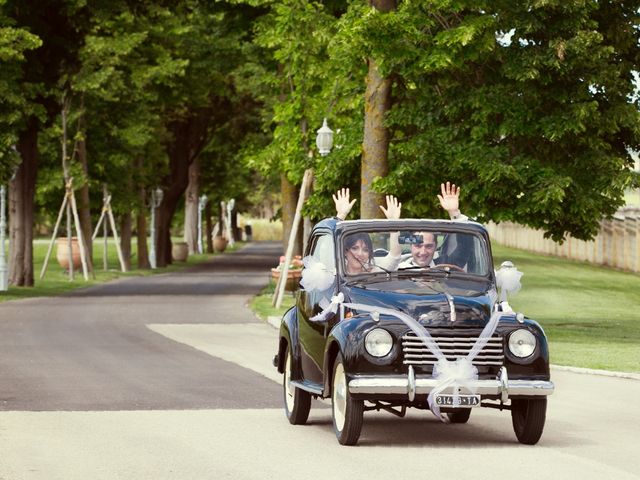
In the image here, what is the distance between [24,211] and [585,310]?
17964 millimetres

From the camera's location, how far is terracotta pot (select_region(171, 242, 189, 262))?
7772 centimetres

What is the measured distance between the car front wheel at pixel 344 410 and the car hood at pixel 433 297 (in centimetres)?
63

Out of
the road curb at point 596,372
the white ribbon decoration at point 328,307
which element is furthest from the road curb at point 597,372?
the white ribbon decoration at point 328,307

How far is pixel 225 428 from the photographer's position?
13.3 m

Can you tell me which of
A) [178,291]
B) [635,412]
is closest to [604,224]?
[178,291]

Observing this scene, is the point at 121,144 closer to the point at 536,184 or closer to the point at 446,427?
the point at 536,184

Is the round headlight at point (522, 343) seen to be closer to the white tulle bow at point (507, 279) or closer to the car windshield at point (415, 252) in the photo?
the white tulle bow at point (507, 279)

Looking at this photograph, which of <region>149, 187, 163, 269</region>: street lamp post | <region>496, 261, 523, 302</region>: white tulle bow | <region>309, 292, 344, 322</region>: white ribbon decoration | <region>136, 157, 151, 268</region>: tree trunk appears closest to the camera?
<region>309, 292, 344, 322</region>: white ribbon decoration

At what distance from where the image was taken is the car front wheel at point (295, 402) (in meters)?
13.6

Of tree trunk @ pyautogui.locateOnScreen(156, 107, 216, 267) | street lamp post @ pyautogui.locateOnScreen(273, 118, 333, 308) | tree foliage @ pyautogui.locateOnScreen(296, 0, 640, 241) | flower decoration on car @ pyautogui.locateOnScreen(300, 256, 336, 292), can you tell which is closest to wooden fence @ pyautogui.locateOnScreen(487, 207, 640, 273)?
tree trunk @ pyautogui.locateOnScreen(156, 107, 216, 267)

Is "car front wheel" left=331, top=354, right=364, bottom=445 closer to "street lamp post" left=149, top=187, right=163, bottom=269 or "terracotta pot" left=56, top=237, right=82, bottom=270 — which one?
"terracotta pot" left=56, top=237, right=82, bottom=270

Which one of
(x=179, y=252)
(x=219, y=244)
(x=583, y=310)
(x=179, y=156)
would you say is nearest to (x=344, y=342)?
(x=583, y=310)

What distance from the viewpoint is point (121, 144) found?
5978 centimetres

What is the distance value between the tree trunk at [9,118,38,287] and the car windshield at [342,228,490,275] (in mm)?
34154
